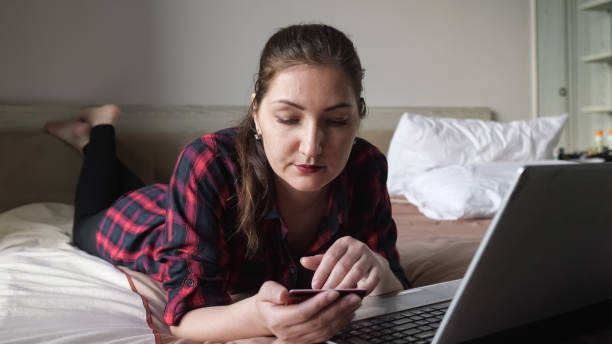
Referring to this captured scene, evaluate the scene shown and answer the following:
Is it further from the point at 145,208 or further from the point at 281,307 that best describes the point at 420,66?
the point at 281,307

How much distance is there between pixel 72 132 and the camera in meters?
1.91

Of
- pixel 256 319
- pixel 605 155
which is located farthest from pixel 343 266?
pixel 605 155

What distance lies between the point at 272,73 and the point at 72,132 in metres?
1.29

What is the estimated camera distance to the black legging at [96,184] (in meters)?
1.52

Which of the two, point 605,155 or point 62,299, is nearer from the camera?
point 62,299

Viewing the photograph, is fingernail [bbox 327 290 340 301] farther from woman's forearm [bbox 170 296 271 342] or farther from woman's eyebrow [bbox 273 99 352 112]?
woman's eyebrow [bbox 273 99 352 112]

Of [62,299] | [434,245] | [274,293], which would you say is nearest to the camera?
[274,293]

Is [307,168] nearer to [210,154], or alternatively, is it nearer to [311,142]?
[311,142]

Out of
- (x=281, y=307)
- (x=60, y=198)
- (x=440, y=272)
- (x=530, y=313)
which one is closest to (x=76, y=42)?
(x=60, y=198)

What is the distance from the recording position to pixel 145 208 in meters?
1.41

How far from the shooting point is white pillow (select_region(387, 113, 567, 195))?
2361mm

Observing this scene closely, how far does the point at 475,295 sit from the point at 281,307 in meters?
0.24

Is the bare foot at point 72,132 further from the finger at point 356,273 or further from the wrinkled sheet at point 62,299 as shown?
the finger at point 356,273

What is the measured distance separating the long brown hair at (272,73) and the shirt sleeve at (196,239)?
46 millimetres
